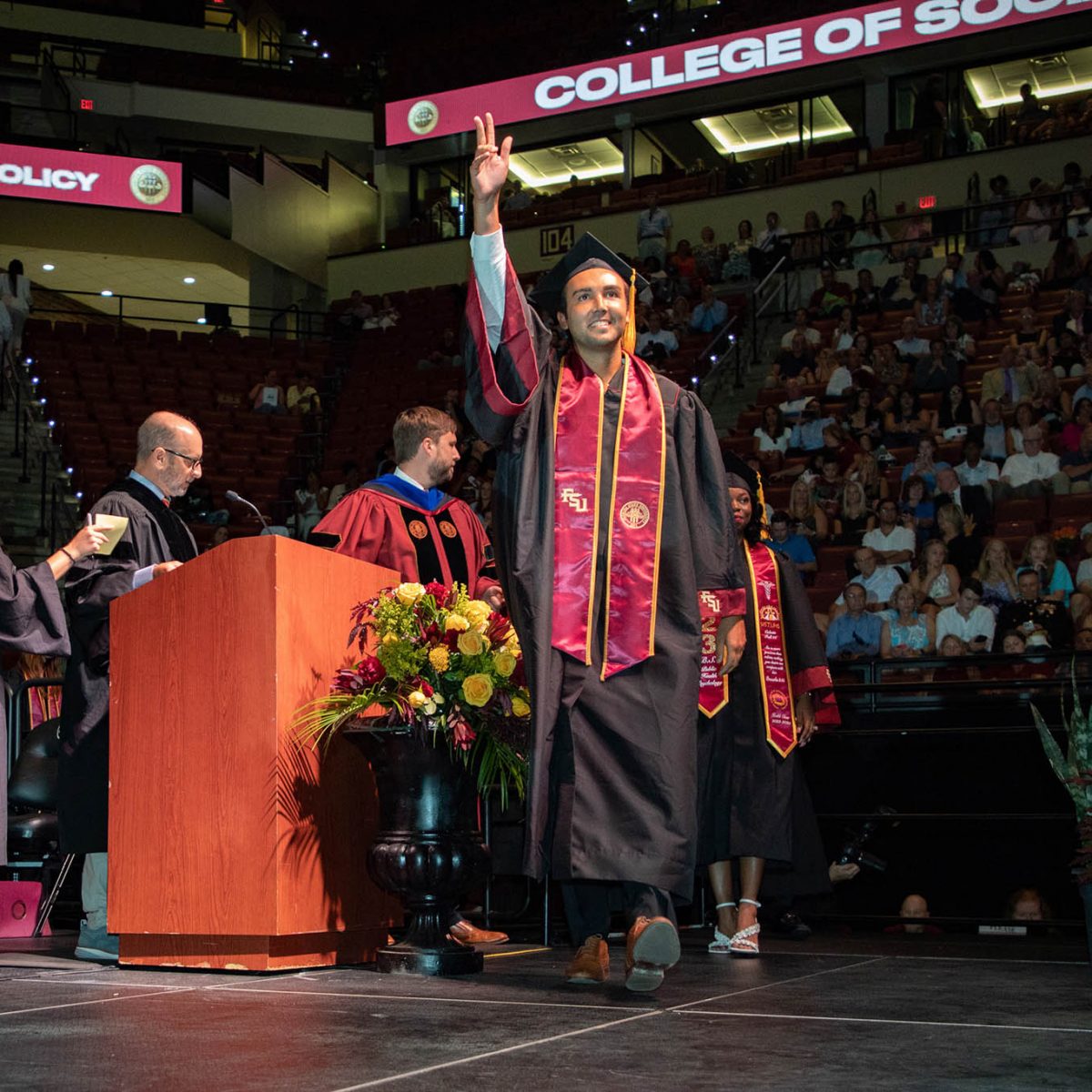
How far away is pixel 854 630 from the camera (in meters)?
8.62

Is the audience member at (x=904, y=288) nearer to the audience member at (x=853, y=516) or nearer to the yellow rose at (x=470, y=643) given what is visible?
the audience member at (x=853, y=516)

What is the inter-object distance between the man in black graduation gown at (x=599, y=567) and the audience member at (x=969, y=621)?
451cm

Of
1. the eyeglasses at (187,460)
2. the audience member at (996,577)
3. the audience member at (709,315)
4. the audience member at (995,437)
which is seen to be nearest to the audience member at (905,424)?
the audience member at (995,437)

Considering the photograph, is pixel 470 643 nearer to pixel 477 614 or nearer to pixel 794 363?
pixel 477 614

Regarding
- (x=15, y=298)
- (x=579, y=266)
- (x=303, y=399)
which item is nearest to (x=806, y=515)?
(x=579, y=266)

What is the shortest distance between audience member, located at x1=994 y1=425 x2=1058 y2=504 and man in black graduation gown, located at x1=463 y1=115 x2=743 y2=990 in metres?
6.51

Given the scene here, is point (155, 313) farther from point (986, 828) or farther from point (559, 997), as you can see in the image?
point (559, 997)

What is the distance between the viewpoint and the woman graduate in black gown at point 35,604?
3.75 metres

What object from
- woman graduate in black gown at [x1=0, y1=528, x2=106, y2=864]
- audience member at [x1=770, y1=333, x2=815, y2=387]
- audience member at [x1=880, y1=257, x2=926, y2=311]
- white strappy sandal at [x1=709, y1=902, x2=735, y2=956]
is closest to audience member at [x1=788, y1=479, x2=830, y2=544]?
audience member at [x1=770, y1=333, x2=815, y2=387]

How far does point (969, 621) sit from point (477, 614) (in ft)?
16.2

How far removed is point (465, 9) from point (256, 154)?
14.2 ft

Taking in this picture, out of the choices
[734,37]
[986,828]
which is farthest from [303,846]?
[734,37]

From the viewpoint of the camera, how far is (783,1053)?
2480 millimetres

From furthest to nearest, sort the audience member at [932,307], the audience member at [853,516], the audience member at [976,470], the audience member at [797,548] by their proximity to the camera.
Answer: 1. the audience member at [932,307]
2. the audience member at [853,516]
3. the audience member at [976,470]
4. the audience member at [797,548]
